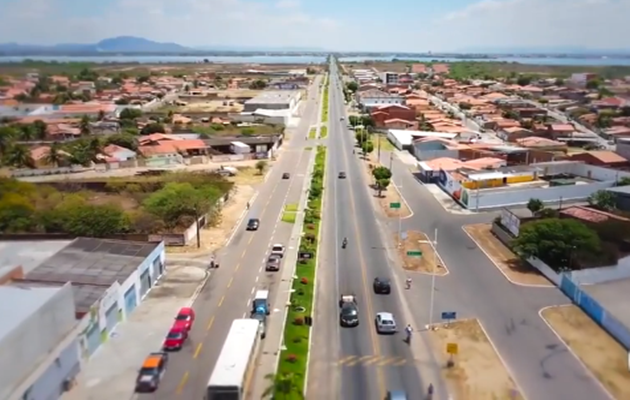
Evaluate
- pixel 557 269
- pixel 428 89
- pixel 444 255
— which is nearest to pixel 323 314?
pixel 444 255

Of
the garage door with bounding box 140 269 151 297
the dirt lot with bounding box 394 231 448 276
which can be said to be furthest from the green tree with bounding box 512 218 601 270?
the garage door with bounding box 140 269 151 297

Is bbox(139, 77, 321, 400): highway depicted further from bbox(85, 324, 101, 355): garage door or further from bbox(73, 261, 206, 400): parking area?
bbox(85, 324, 101, 355): garage door

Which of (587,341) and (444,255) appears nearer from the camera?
(587,341)

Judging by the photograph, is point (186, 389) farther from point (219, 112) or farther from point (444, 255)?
point (219, 112)

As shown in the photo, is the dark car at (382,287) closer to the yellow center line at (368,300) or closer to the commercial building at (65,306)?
the yellow center line at (368,300)

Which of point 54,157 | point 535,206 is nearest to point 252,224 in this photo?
point 535,206

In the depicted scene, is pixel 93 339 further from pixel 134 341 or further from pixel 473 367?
pixel 473 367
